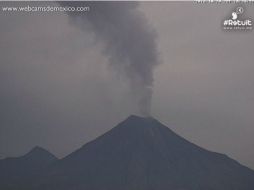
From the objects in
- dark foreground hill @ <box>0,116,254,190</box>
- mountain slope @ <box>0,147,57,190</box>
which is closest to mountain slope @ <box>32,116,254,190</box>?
dark foreground hill @ <box>0,116,254,190</box>

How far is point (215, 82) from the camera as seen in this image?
8.38m

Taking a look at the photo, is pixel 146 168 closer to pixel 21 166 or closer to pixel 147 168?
pixel 147 168

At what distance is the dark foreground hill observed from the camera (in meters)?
8.45

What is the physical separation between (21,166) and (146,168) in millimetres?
1725

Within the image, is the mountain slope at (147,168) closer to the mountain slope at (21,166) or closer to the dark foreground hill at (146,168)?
the dark foreground hill at (146,168)

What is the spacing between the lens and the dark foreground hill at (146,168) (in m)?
8.45

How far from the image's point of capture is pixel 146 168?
8.68 m

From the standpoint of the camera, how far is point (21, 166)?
872 centimetres

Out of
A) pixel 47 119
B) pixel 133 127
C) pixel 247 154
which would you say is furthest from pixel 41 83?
pixel 247 154

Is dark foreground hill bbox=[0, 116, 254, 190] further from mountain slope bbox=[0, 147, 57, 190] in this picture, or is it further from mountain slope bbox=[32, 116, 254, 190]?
mountain slope bbox=[0, 147, 57, 190]

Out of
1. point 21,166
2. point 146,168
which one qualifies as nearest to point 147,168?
point 146,168

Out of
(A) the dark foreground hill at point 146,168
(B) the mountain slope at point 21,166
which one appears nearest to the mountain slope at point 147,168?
(A) the dark foreground hill at point 146,168

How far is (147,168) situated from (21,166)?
5.70ft

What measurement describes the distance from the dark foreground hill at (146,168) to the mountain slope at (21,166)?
136 millimetres
